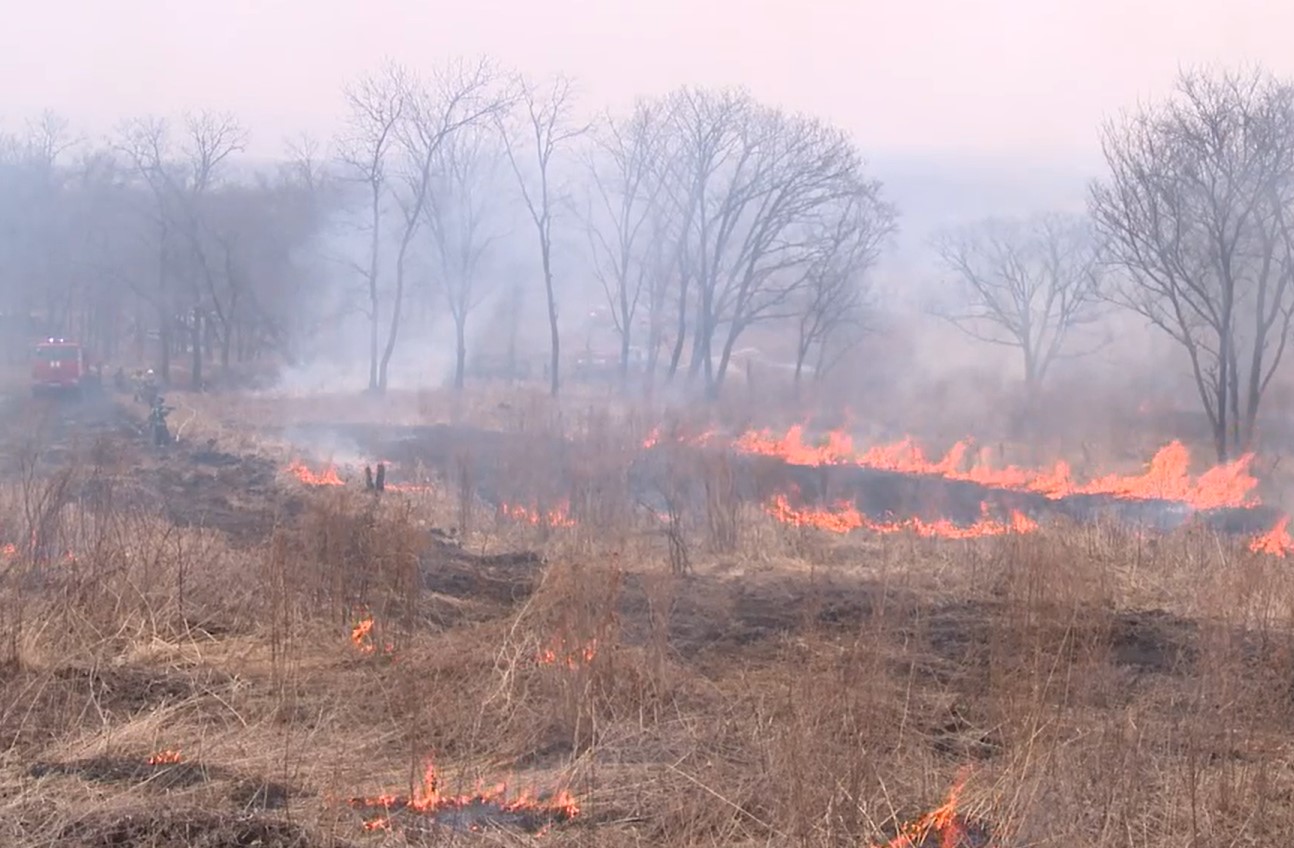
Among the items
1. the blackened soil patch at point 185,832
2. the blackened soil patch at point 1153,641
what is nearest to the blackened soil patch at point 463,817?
the blackened soil patch at point 185,832

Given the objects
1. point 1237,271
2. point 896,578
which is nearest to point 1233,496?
point 1237,271

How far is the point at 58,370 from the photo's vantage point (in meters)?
33.5

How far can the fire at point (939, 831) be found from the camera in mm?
4734

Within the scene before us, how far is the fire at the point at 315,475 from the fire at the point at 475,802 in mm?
12493

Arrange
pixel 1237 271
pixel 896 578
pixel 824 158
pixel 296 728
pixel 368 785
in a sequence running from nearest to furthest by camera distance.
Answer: pixel 368 785
pixel 296 728
pixel 896 578
pixel 1237 271
pixel 824 158

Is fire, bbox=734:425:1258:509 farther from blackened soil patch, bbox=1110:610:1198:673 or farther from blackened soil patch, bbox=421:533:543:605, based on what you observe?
blackened soil patch, bbox=1110:610:1198:673

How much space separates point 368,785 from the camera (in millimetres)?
5367

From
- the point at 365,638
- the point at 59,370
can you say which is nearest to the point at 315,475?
the point at 365,638

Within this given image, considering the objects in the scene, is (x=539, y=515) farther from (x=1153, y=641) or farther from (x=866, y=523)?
(x=1153, y=641)

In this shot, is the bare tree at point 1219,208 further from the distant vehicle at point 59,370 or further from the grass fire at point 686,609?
the distant vehicle at point 59,370

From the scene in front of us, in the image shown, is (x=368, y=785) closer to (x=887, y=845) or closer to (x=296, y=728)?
(x=296, y=728)

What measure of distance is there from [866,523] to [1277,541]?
16.1 feet

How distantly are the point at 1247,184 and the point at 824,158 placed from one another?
19655mm

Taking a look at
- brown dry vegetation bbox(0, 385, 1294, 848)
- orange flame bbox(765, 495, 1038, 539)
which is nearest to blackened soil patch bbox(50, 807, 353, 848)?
brown dry vegetation bbox(0, 385, 1294, 848)
